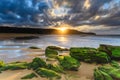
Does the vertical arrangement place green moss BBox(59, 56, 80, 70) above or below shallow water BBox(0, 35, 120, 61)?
below

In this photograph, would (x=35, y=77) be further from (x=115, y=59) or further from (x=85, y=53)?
(x=115, y=59)

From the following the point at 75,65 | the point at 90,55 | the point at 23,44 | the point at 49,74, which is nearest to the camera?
the point at 49,74

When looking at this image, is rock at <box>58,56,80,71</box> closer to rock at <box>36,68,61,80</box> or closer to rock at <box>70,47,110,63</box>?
rock at <box>36,68,61,80</box>

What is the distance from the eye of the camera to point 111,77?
19.2 feet

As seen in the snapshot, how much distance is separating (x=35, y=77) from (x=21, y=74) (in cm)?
63

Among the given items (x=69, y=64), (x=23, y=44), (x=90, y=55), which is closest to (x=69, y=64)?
(x=69, y=64)

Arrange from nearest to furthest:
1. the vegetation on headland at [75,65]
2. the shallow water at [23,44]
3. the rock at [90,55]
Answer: the vegetation on headland at [75,65]
the rock at [90,55]
the shallow water at [23,44]

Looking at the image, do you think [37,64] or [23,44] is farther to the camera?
[23,44]

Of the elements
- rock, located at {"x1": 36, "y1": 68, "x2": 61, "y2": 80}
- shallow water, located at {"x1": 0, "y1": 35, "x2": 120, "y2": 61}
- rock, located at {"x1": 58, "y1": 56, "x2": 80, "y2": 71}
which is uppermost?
shallow water, located at {"x1": 0, "y1": 35, "x2": 120, "y2": 61}

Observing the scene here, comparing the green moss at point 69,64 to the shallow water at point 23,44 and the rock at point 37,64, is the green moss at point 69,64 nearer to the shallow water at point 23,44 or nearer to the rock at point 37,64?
the rock at point 37,64

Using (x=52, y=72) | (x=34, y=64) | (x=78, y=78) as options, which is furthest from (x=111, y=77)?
(x=34, y=64)

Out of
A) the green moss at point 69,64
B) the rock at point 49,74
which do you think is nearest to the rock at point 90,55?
the green moss at point 69,64

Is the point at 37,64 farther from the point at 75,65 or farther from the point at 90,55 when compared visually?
the point at 90,55

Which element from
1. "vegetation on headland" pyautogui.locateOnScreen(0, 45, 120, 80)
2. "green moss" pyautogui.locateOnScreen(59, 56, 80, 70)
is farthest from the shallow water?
"green moss" pyautogui.locateOnScreen(59, 56, 80, 70)
